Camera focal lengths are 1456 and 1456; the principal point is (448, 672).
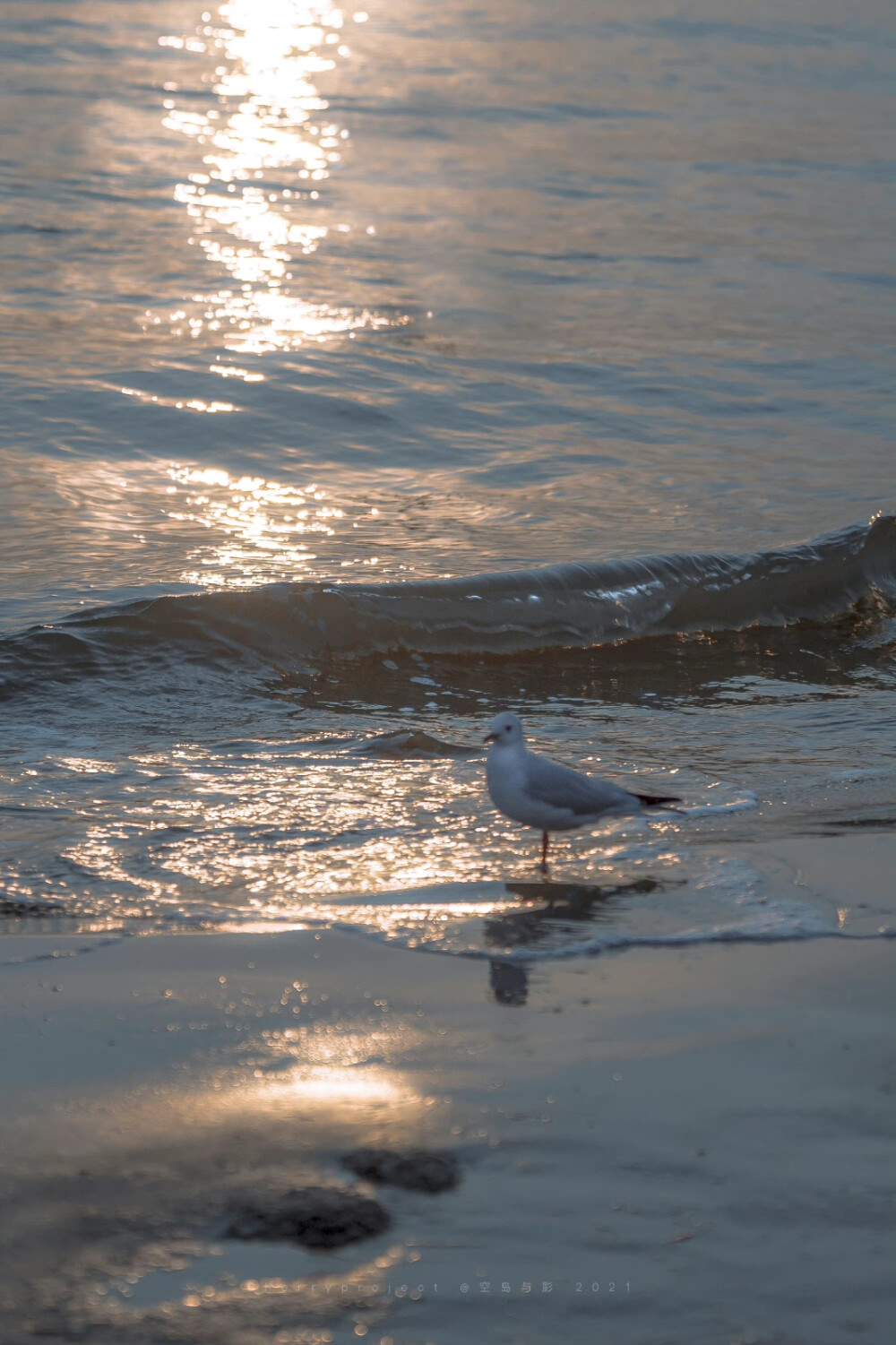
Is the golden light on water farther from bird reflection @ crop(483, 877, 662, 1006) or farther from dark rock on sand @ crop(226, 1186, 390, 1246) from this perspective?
dark rock on sand @ crop(226, 1186, 390, 1246)

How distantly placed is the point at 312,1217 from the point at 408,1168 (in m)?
0.23

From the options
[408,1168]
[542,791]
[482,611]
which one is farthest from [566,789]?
[482,611]

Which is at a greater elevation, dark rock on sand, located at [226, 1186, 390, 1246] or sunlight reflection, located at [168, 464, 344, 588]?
sunlight reflection, located at [168, 464, 344, 588]

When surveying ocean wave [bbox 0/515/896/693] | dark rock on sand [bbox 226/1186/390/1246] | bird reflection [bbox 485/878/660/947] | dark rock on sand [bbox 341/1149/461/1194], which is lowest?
bird reflection [bbox 485/878/660/947]

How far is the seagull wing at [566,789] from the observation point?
441 centimetres

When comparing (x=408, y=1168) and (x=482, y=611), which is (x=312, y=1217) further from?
(x=482, y=611)

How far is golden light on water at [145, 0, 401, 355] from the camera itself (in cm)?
1309

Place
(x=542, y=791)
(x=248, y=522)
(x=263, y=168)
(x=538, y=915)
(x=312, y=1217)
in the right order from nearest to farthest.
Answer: (x=312, y=1217) < (x=538, y=915) < (x=542, y=791) < (x=248, y=522) < (x=263, y=168)

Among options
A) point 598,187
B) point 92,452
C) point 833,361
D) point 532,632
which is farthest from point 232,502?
point 598,187

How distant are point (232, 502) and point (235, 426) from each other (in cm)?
164

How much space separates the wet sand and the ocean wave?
10.8 ft

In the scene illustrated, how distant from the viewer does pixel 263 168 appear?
59.9ft

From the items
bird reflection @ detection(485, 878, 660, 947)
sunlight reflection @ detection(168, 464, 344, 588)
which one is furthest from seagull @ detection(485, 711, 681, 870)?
sunlight reflection @ detection(168, 464, 344, 588)

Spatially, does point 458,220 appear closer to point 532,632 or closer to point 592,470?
point 592,470
